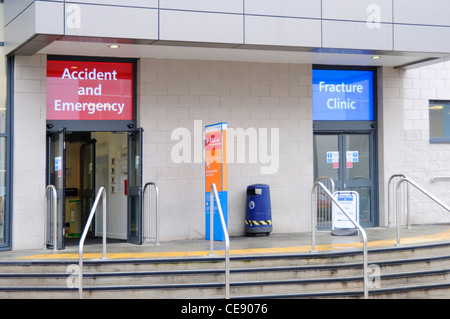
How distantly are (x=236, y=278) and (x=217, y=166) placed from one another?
272cm

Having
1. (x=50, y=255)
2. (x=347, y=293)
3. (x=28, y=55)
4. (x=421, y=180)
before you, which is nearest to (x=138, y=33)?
(x=28, y=55)

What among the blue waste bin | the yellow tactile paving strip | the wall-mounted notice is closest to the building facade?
the blue waste bin

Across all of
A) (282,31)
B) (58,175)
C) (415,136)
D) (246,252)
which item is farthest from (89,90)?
(415,136)

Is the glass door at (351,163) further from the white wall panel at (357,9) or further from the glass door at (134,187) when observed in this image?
the glass door at (134,187)

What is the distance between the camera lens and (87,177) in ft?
51.5

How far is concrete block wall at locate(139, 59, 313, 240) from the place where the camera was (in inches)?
509

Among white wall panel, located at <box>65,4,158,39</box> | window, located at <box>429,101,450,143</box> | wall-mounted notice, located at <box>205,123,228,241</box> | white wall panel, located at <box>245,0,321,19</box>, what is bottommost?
wall-mounted notice, located at <box>205,123,228,241</box>

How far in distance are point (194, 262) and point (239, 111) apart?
4.27 m

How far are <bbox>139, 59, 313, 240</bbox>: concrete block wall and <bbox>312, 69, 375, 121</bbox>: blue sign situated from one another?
0.37 m

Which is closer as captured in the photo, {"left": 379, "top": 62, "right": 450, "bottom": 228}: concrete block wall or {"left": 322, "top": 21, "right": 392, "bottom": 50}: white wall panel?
Answer: {"left": 322, "top": 21, "right": 392, "bottom": 50}: white wall panel

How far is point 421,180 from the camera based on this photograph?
14820 mm

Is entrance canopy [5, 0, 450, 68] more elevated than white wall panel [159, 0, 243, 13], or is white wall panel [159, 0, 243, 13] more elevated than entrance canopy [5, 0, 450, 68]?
white wall panel [159, 0, 243, 13]

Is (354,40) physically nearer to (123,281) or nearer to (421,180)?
(421,180)

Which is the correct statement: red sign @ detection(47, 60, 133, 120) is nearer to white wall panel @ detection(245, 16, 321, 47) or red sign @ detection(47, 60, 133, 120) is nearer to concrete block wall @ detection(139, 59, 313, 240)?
concrete block wall @ detection(139, 59, 313, 240)
